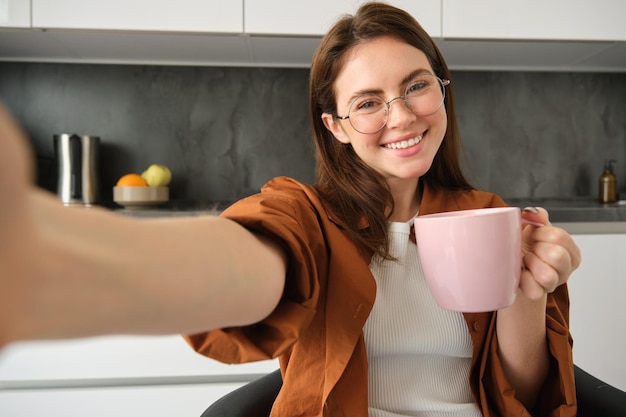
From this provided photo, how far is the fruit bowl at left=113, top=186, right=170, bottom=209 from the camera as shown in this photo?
1904 millimetres

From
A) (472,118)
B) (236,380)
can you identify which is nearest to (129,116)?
(236,380)

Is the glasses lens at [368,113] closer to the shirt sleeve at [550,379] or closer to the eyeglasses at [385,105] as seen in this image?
the eyeglasses at [385,105]

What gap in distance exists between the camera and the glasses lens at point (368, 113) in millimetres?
891

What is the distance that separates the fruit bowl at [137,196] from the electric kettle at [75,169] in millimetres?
192

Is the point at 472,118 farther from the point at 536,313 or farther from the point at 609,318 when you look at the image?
the point at 536,313

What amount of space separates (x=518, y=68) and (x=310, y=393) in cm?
204

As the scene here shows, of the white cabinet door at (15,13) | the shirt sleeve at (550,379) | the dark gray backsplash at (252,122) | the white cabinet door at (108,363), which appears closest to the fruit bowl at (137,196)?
the dark gray backsplash at (252,122)

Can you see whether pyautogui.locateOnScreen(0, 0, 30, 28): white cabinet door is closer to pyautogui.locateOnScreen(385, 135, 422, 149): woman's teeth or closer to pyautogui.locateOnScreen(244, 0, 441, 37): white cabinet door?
pyautogui.locateOnScreen(244, 0, 441, 37): white cabinet door

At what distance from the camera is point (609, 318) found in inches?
69.2

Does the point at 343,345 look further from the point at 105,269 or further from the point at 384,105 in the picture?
the point at 105,269

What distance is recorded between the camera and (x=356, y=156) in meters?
1.01

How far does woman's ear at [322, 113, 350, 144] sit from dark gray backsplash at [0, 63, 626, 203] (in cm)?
130

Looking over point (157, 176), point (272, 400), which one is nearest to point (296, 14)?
point (157, 176)

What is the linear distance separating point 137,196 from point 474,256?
5.27 feet
